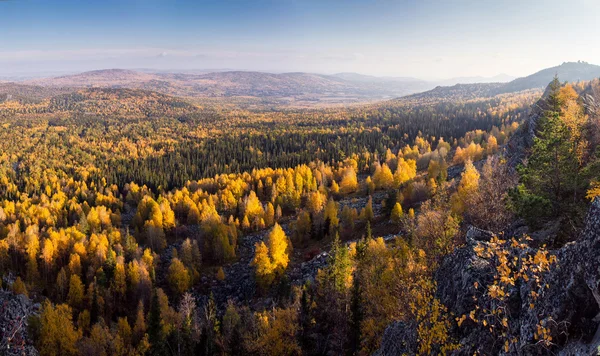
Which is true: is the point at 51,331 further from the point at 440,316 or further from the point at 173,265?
the point at 440,316

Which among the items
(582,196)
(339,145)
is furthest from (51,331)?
(339,145)

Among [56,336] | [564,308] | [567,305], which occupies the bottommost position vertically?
[56,336]

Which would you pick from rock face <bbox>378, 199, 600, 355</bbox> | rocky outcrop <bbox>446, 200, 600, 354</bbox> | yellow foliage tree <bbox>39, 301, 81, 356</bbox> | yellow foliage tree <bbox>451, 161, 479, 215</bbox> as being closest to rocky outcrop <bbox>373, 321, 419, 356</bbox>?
rock face <bbox>378, 199, 600, 355</bbox>

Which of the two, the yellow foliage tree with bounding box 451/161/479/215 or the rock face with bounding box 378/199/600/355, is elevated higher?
the rock face with bounding box 378/199/600/355

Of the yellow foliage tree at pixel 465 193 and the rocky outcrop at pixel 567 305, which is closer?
the rocky outcrop at pixel 567 305

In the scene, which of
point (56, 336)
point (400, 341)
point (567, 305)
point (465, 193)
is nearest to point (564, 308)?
point (567, 305)

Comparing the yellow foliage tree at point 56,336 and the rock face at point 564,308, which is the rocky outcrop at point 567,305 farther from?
the yellow foliage tree at point 56,336

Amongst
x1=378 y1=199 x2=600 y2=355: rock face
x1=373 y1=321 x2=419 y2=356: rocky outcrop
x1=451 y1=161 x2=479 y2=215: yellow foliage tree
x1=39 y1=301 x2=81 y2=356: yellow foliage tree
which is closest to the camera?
x1=378 y1=199 x2=600 y2=355: rock face

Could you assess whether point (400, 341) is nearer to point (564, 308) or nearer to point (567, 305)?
point (564, 308)

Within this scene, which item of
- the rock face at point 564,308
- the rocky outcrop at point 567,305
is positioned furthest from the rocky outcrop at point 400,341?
the rocky outcrop at point 567,305

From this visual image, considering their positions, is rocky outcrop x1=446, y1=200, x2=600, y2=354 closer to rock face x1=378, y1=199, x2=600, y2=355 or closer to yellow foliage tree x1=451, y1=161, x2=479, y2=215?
rock face x1=378, y1=199, x2=600, y2=355

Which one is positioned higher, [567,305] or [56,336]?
[567,305]

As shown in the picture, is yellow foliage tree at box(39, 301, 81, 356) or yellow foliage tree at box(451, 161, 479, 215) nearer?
yellow foliage tree at box(451, 161, 479, 215)
